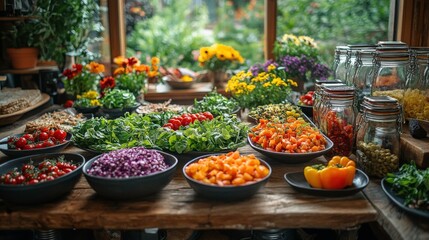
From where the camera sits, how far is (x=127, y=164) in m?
1.99

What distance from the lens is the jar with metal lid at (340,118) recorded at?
2.50 metres

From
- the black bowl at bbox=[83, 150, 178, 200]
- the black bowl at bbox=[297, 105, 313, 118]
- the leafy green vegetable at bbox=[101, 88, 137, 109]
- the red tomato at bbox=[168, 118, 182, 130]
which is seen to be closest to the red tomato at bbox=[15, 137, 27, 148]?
the black bowl at bbox=[83, 150, 178, 200]

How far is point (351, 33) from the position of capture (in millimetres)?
5879

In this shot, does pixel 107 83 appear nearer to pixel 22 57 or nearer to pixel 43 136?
pixel 22 57

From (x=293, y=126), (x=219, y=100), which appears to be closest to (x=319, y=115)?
(x=293, y=126)

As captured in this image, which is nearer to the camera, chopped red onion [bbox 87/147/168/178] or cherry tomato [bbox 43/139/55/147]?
chopped red onion [bbox 87/147/168/178]

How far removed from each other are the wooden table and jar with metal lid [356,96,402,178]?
24 centimetres

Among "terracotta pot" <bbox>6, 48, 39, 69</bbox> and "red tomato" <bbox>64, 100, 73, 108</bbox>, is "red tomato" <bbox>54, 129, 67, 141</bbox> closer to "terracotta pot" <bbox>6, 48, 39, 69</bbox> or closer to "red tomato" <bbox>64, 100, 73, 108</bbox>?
"red tomato" <bbox>64, 100, 73, 108</bbox>

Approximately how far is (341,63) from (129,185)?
2.06 metres

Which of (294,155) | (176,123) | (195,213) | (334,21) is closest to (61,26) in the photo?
(176,123)

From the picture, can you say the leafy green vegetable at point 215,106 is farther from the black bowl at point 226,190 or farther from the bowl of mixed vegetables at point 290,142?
the black bowl at point 226,190

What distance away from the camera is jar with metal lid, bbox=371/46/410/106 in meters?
2.57

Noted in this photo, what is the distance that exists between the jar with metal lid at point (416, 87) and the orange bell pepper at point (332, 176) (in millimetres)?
839

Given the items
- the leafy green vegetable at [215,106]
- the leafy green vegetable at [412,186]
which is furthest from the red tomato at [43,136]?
the leafy green vegetable at [412,186]
